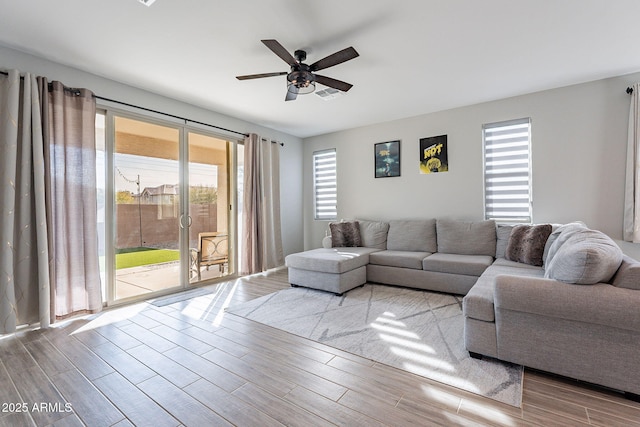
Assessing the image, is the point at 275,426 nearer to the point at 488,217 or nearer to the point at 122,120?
the point at 122,120

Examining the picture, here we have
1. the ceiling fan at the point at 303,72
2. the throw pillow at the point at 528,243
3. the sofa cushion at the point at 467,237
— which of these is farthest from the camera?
the sofa cushion at the point at 467,237

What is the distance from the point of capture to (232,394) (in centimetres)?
175

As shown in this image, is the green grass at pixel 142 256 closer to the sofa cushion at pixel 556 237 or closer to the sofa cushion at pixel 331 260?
the sofa cushion at pixel 331 260

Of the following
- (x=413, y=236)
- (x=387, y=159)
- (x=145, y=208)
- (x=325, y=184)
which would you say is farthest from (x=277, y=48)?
(x=325, y=184)

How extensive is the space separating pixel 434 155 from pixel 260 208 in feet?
9.93

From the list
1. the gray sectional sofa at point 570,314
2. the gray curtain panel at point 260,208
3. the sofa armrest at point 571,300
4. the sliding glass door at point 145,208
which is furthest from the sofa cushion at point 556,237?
the sliding glass door at point 145,208

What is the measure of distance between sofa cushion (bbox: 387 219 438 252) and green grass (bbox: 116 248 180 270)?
3288mm

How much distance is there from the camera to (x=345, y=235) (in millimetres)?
4914

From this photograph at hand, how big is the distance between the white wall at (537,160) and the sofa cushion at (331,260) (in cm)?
127

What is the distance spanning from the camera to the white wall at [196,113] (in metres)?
2.82

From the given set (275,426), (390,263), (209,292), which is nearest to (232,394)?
(275,426)

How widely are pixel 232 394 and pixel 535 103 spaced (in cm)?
475

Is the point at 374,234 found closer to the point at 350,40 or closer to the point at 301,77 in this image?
the point at 301,77

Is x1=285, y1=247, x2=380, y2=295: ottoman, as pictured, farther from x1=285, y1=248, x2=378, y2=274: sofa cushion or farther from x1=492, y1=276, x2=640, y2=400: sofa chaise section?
x1=492, y1=276, x2=640, y2=400: sofa chaise section
